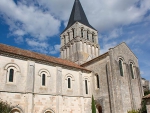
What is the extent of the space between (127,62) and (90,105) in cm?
838

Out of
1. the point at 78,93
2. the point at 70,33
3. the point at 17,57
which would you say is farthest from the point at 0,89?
the point at 70,33

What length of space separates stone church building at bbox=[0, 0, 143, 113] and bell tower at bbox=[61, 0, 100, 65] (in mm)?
6024

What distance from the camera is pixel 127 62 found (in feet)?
79.6

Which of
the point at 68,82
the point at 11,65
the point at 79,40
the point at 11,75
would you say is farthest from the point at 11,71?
the point at 79,40

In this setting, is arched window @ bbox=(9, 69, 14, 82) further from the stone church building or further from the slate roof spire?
the slate roof spire

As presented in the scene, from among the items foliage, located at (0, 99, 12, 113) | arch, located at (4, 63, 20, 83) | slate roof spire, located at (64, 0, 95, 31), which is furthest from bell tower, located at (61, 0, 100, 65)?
foliage, located at (0, 99, 12, 113)

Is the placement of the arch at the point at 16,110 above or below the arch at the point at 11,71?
below

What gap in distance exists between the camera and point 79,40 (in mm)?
31391

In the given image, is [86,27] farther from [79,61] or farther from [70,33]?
[79,61]

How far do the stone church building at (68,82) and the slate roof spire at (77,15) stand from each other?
1287 cm

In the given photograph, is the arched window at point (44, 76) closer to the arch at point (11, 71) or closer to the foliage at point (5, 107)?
the arch at point (11, 71)

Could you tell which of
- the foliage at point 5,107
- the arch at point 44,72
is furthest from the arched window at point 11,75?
the arch at point 44,72

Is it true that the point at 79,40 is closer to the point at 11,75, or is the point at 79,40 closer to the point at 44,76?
the point at 44,76

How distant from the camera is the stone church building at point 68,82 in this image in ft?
56.3
